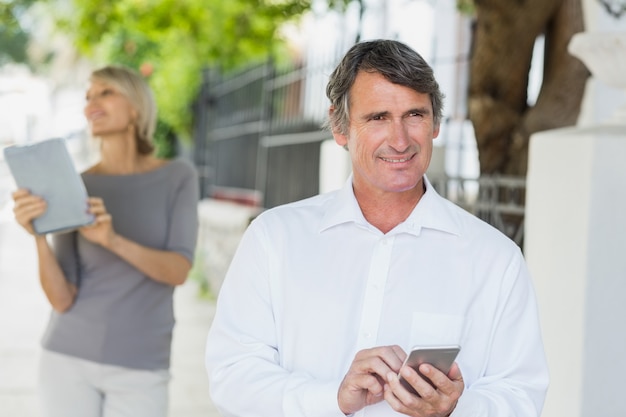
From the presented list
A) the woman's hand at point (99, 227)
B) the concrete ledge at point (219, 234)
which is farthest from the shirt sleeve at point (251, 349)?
the concrete ledge at point (219, 234)

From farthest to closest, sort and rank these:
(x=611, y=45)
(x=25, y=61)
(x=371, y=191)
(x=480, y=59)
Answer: (x=25, y=61)
(x=480, y=59)
(x=611, y=45)
(x=371, y=191)

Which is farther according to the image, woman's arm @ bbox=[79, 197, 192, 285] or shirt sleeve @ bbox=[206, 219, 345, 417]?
woman's arm @ bbox=[79, 197, 192, 285]

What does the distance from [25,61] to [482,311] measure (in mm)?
45655

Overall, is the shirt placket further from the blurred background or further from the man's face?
the blurred background

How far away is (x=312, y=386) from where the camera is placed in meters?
2.30

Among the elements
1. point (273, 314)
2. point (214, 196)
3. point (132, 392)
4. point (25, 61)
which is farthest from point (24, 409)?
point (25, 61)

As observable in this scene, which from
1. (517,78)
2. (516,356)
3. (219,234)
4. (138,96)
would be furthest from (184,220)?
(219,234)

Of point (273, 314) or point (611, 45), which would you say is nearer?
point (273, 314)

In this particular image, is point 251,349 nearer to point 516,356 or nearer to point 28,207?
point 516,356

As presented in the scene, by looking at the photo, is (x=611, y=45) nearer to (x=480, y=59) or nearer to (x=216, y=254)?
(x=480, y=59)

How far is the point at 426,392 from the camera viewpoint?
207cm

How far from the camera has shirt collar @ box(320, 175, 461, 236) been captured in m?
2.41

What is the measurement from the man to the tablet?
57.2 inches

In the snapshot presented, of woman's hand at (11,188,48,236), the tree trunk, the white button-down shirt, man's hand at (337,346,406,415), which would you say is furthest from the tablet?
the tree trunk
